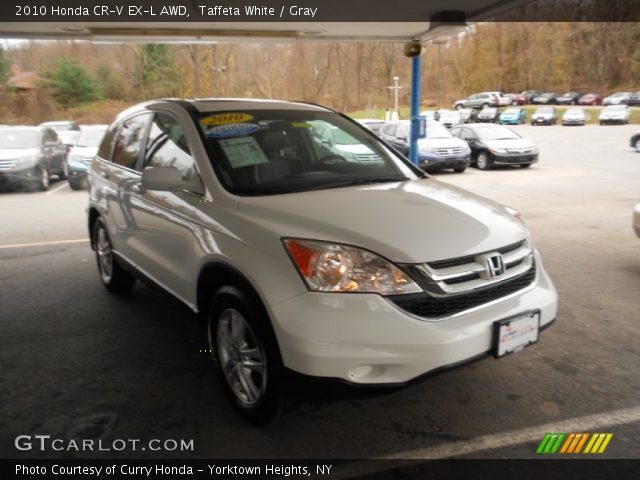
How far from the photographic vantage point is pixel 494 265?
2.57 m

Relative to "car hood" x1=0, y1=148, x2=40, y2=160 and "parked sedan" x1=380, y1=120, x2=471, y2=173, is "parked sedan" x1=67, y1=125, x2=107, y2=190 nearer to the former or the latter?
"car hood" x1=0, y1=148, x2=40, y2=160

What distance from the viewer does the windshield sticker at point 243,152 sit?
125 inches

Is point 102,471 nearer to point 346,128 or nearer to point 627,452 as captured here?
point 627,452

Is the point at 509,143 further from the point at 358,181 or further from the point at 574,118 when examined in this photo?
the point at 574,118

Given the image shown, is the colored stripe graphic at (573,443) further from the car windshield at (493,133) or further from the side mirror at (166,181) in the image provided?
the car windshield at (493,133)

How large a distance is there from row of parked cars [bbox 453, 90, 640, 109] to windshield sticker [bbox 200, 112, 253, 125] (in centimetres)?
3936

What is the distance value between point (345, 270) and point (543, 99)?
175 ft

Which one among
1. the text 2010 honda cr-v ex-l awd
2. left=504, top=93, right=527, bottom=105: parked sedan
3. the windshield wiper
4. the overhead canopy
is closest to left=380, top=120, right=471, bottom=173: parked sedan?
the overhead canopy

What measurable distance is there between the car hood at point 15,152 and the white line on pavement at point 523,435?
1349 cm

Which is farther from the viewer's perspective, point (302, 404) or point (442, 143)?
point (442, 143)

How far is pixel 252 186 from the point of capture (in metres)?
3.02

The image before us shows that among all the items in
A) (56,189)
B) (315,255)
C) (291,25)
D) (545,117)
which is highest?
(291,25)

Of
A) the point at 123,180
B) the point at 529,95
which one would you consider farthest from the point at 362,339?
the point at 529,95

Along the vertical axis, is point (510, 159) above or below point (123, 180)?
below
